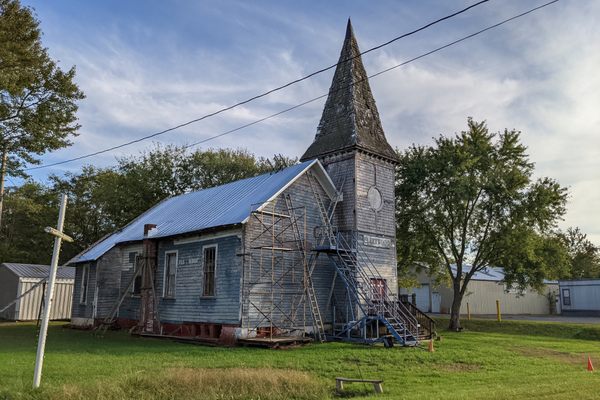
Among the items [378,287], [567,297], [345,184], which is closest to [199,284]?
[378,287]

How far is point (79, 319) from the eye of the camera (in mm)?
28422

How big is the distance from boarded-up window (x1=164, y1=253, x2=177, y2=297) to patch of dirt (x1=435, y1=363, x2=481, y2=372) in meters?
13.1

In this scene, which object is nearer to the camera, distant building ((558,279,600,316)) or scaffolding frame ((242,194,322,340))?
scaffolding frame ((242,194,322,340))

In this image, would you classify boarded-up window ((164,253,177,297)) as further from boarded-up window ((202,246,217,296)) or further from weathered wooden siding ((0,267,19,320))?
weathered wooden siding ((0,267,19,320))

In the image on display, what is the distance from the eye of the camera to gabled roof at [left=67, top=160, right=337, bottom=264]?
21.3m

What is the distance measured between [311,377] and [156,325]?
1339cm

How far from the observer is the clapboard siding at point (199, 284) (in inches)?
786

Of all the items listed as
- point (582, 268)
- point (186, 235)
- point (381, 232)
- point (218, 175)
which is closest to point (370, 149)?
point (381, 232)

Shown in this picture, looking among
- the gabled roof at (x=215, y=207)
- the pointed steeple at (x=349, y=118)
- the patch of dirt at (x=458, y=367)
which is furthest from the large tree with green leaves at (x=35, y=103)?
the patch of dirt at (x=458, y=367)

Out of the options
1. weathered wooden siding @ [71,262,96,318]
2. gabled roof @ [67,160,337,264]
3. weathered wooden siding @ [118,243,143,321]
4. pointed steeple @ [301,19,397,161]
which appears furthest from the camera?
weathered wooden siding @ [71,262,96,318]

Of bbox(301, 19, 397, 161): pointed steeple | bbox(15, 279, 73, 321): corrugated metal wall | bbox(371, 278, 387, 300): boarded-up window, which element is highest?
bbox(301, 19, 397, 161): pointed steeple

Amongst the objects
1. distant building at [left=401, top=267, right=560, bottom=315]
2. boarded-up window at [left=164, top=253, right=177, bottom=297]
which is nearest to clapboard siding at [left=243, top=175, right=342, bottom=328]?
boarded-up window at [left=164, top=253, right=177, bottom=297]

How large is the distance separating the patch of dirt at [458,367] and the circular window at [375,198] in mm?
10010

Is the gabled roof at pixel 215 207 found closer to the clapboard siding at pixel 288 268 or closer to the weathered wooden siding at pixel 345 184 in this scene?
the clapboard siding at pixel 288 268
